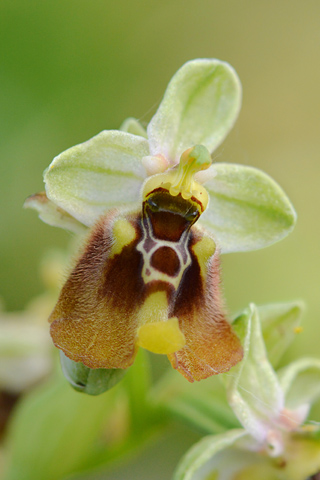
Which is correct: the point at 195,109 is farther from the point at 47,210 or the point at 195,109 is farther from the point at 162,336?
the point at 162,336

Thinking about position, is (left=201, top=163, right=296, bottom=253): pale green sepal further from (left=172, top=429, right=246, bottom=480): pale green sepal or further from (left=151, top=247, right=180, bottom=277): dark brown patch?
(left=172, top=429, right=246, bottom=480): pale green sepal

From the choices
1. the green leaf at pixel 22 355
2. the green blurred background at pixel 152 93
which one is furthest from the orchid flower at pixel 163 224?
the green blurred background at pixel 152 93

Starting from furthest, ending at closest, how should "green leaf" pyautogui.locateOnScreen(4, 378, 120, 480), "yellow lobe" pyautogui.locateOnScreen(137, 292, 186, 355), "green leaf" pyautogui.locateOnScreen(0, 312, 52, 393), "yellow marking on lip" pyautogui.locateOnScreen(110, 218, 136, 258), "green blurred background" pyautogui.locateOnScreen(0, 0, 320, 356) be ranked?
"green blurred background" pyautogui.locateOnScreen(0, 0, 320, 356) < "green leaf" pyautogui.locateOnScreen(0, 312, 52, 393) < "green leaf" pyautogui.locateOnScreen(4, 378, 120, 480) < "yellow marking on lip" pyautogui.locateOnScreen(110, 218, 136, 258) < "yellow lobe" pyautogui.locateOnScreen(137, 292, 186, 355)

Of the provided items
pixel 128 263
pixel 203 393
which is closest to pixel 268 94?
pixel 203 393

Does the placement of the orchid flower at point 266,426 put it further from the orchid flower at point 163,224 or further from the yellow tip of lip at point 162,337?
the yellow tip of lip at point 162,337

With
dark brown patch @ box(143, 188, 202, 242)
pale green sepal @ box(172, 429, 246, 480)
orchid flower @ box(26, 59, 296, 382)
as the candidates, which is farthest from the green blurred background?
dark brown patch @ box(143, 188, 202, 242)

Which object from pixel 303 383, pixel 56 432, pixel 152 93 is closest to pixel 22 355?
pixel 56 432

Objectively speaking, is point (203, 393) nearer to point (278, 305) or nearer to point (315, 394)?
point (315, 394)
